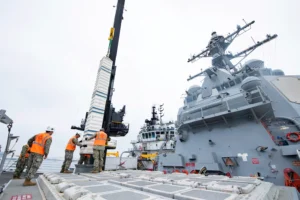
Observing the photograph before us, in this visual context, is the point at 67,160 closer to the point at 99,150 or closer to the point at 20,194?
the point at 99,150

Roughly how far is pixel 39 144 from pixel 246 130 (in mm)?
8450

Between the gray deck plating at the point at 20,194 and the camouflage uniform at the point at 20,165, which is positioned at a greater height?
the camouflage uniform at the point at 20,165

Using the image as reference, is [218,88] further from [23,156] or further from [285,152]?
[23,156]

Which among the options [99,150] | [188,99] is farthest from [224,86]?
[99,150]

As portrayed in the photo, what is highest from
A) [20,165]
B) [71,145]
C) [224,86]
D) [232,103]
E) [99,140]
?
[224,86]

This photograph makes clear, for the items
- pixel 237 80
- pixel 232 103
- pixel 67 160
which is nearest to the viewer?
pixel 67 160

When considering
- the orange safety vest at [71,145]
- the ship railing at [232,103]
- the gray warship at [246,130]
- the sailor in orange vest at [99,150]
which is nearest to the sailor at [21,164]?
the orange safety vest at [71,145]

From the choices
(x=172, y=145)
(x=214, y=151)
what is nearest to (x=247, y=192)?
(x=214, y=151)

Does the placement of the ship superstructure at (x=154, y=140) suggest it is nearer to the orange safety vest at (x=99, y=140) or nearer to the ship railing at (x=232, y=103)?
the ship railing at (x=232, y=103)

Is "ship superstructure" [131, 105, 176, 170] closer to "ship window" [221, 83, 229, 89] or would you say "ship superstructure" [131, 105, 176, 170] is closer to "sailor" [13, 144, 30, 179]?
"ship window" [221, 83, 229, 89]

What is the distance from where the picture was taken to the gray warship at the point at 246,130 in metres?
5.63

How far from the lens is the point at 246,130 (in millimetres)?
6910

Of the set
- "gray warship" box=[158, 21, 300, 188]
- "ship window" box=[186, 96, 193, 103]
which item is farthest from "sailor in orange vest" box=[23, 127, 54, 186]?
"ship window" box=[186, 96, 193, 103]

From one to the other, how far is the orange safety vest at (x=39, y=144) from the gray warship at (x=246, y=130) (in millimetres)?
6473
